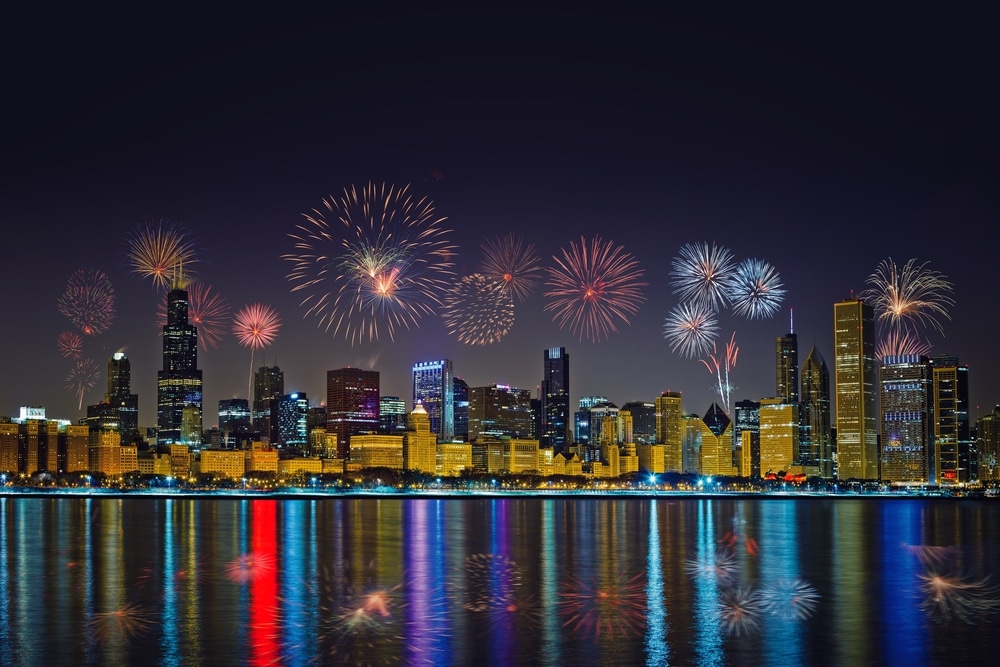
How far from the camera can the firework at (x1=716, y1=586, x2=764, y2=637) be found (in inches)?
1586

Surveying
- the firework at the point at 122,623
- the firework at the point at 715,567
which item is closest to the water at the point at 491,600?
the firework at the point at 122,623

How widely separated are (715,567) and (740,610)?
1950 cm

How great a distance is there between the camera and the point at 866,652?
36.4m

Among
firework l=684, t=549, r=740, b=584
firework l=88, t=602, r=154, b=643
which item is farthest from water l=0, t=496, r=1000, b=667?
firework l=684, t=549, r=740, b=584

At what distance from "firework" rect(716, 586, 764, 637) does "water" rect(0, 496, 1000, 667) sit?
0.14m

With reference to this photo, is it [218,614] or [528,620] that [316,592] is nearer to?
[218,614]

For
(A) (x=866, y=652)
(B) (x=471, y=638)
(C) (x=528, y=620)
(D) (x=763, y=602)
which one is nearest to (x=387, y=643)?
(B) (x=471, y=638)

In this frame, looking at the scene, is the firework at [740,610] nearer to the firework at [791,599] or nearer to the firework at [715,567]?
the firework at [791,599]

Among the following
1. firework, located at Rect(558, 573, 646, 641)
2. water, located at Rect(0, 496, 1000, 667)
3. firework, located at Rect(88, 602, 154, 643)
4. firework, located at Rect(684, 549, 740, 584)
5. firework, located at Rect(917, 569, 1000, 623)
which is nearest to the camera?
water, located at Rect(0, 496, 1000, 667)

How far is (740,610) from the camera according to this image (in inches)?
1774

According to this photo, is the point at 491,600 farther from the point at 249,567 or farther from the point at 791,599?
the point at 249,567

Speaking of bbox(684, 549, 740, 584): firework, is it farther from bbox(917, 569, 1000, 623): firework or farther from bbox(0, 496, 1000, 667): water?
bbox(917, 569, 1000, 623): firework

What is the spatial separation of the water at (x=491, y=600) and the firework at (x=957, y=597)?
170 mm

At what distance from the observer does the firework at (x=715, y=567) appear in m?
58.4
